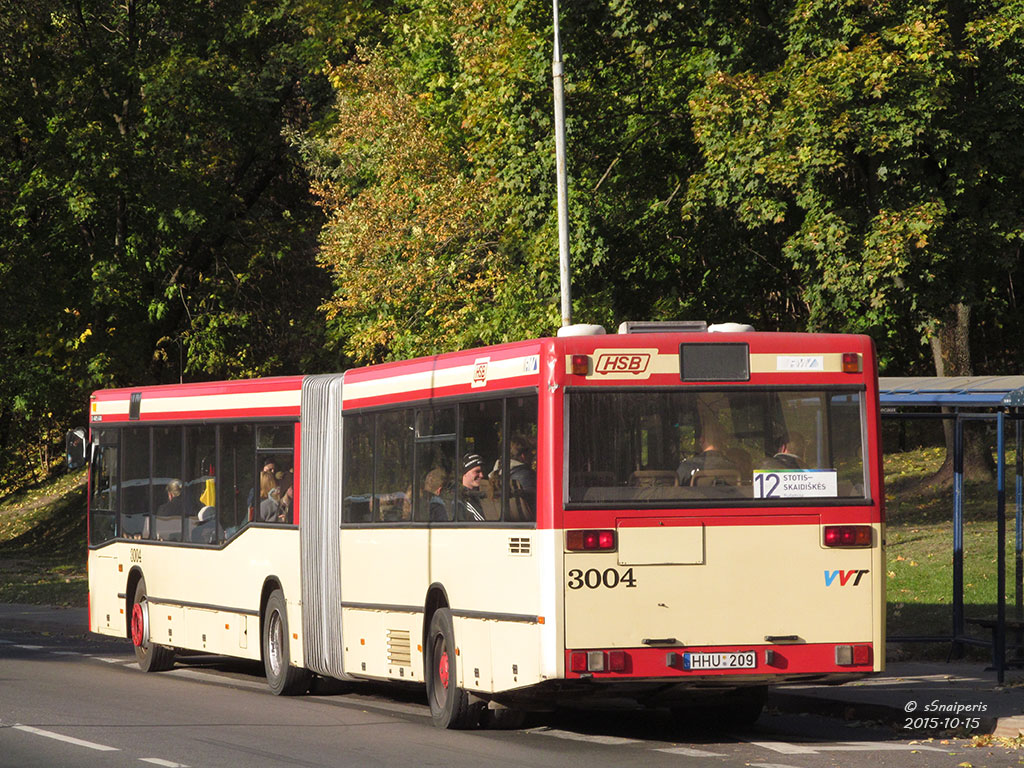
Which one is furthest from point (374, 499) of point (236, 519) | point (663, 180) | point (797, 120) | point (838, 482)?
point (663, 180)

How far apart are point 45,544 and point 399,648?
31665 mm

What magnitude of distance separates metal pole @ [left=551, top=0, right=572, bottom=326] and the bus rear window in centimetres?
1438

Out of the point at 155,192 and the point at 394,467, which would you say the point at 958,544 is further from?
the point at 155,192

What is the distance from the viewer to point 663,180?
3203 centimetres

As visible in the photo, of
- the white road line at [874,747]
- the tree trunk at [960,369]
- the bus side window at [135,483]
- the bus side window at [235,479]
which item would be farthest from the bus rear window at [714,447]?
the tree trunk at [960,369]

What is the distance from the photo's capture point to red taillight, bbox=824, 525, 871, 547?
11727 millimetres

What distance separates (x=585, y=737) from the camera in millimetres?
12500

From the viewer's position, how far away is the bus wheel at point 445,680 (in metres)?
12.8

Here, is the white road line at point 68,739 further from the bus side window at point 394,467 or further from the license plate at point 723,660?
the license plate at point 723,660


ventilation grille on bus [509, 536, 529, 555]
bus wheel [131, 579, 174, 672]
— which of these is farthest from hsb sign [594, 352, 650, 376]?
bus wheel [131, 579, 174, 672]

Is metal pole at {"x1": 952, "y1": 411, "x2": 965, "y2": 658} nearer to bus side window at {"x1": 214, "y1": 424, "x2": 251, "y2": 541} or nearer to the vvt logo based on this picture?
the vvt logo

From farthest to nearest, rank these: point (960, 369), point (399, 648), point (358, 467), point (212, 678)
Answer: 1. point (960, 369)
2. point (212, 678)
3. point (358, 467)
4. point (399, 648)

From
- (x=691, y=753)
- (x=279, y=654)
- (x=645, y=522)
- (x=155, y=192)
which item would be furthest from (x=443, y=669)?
(x=155, y=192)

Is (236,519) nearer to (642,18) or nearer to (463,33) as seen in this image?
(642,18)
